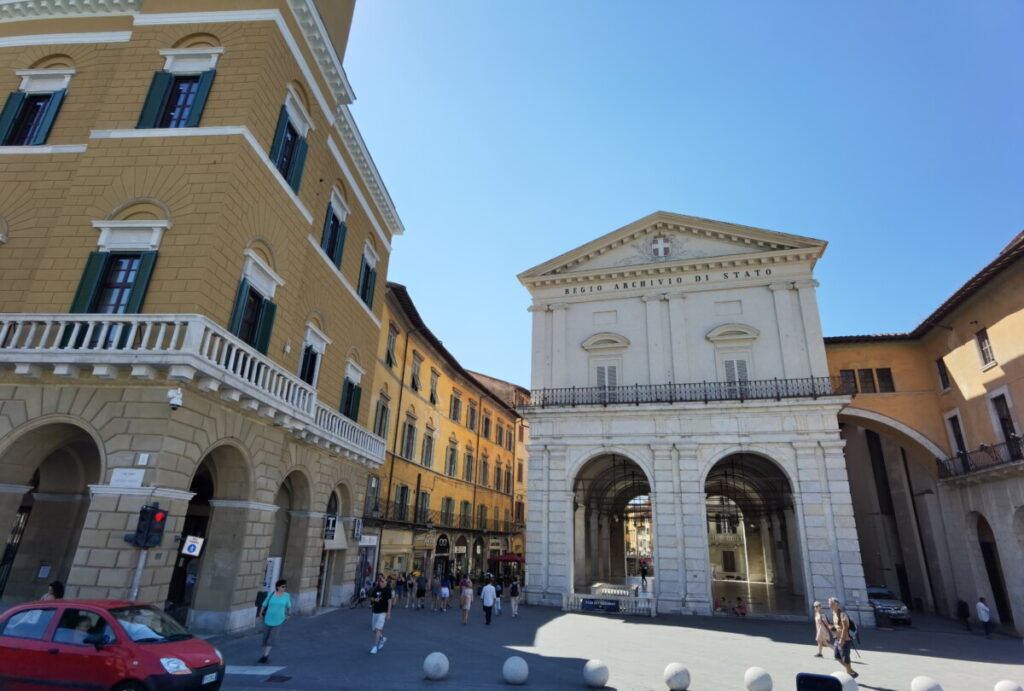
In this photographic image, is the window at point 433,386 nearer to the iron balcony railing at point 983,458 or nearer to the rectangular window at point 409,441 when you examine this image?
the rectangular window at point 409,441

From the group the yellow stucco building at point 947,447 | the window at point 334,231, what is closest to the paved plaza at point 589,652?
the yellow stucco building at point 947,447

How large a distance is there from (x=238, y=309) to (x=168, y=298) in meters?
1.53

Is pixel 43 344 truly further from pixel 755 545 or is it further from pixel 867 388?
pixel 755 545

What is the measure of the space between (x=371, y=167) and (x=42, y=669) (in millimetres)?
17438

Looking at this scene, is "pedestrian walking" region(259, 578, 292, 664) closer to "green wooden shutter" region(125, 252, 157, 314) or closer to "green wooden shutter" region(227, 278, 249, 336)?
"green wooden shutter" region(227, 278, 249, 336)

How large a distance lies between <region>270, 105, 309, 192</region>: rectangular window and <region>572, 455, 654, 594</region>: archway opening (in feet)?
51.4

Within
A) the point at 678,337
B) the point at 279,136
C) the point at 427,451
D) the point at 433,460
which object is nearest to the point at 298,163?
the point at 279,136

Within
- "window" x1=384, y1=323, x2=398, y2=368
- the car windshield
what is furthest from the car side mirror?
"window" x1=384, y1=323, x2=398, y2=368

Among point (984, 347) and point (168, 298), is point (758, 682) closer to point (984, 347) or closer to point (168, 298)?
point (168, 298)

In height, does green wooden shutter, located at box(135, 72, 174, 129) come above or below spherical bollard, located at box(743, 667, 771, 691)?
above

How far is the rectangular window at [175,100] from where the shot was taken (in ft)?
44.3

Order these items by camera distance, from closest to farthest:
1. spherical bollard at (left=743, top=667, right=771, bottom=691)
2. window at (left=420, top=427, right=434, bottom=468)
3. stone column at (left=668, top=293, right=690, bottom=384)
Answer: spherical bollard at (left=743, top=667, right=771, bottom=691), stone column at (left=668, top=293, right=690, bottom=384), window at (left=420, top=427, right=434, bottom=468)

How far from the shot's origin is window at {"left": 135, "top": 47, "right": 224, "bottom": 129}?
13.6 metres

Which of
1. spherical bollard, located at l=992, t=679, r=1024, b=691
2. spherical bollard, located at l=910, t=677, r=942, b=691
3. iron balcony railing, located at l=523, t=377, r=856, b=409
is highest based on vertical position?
iron balcony railing, located at l=523, t=377, r=856, b=409
